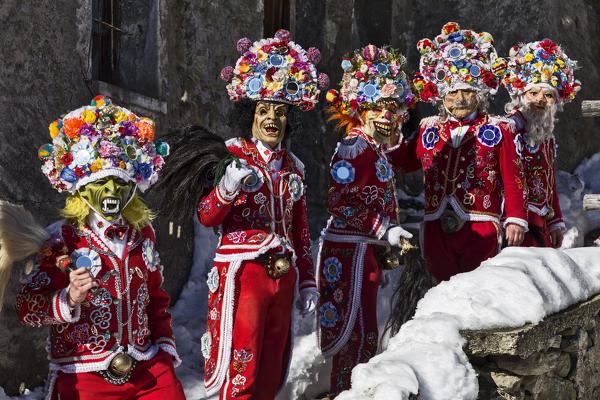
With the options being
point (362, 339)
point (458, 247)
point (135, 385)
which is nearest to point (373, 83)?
point (458, 247)

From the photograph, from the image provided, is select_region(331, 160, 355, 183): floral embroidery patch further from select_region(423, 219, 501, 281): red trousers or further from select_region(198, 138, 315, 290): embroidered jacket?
select_region(423, 219, 501, 281): red trousers

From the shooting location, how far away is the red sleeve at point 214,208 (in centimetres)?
455

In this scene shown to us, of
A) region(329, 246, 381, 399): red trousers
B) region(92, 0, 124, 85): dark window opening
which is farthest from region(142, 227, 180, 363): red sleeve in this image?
region(92, 0, 124, 85): dark window opening

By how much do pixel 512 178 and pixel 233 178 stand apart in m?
1.74

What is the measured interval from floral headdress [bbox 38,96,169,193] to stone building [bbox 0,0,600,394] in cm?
120

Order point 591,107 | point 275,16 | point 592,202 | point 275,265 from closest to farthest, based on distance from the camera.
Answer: point 275,265 < point 592,202 < point 591,107 < point 275,16

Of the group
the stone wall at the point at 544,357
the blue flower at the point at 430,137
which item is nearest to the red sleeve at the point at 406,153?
the blue flower at the point at 430,137

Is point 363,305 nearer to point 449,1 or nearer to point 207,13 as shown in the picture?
point 207,13

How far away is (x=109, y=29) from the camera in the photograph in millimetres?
6594

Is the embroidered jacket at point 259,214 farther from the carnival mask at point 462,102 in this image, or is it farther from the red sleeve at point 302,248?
the carnival mask at point 462,102

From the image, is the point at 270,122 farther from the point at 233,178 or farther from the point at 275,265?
the point at 275,265

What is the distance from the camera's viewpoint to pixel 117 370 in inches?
152

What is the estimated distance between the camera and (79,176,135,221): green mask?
394cm

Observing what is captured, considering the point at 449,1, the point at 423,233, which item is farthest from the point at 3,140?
the point at 449,1
